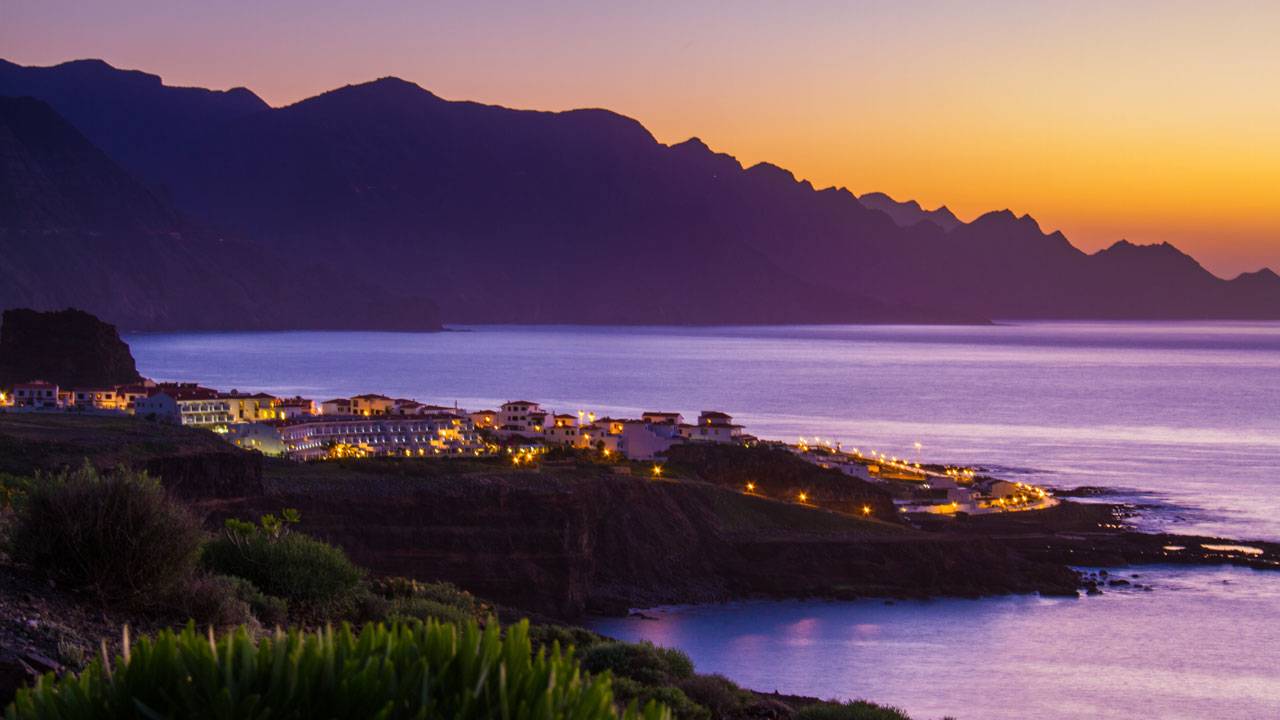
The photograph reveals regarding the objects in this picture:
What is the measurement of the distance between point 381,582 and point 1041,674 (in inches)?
1052

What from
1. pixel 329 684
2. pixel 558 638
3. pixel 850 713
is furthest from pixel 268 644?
pixel 558 638

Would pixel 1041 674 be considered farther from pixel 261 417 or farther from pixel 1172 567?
pixel 261 417

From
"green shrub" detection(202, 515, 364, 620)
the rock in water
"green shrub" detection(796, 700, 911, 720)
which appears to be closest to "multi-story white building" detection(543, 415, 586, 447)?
the rock in water

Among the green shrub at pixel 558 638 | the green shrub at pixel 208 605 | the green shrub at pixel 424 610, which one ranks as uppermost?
the green shrub at pixel 208 605

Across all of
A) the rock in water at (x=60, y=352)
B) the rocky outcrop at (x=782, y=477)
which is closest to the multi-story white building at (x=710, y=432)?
the rocky outcrop at (x=782, y=477)

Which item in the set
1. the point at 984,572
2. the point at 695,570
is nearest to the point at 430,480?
the point at 695,570

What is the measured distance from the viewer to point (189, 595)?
8.95 meters

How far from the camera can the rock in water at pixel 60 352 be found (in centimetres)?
9475

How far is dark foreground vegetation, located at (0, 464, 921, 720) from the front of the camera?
461 centimetres

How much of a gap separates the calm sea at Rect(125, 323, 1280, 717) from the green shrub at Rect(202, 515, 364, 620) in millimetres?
23806

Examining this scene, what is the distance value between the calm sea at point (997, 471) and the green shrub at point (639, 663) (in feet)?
70.5

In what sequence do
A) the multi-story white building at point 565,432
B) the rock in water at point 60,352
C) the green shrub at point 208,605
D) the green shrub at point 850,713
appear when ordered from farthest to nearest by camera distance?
the rock in water at point 60,352
the multi-story white building at point 565,432
the green shrub at point 850,713
the green shrub at point 208,605

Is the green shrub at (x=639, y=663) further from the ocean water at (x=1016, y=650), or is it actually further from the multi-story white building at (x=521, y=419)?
the multi-story white building at (x=521, y=419)

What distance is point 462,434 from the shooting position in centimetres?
6700
